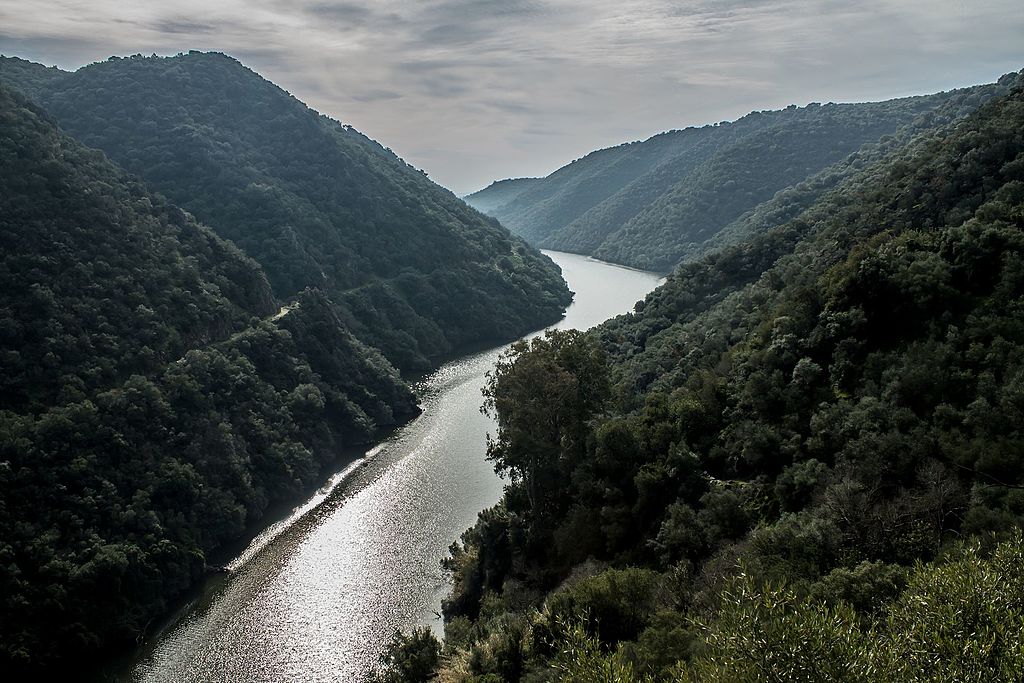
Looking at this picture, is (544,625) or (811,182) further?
(811,182)

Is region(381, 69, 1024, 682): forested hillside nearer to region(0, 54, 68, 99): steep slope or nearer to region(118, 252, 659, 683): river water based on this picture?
region(118, 252, 659, 683): river water

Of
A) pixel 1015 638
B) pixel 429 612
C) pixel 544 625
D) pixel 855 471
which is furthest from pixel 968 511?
pixel 429 612

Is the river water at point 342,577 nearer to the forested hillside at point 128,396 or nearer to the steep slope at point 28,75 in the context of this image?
the forested hillside at point 128,396

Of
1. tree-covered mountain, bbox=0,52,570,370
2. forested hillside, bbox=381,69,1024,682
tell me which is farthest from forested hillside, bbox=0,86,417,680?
forested hillside, bbox=381,69,1024,682

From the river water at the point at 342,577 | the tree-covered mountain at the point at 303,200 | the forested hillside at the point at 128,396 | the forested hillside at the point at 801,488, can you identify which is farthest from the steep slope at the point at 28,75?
the forested hillside at the point at 801,488

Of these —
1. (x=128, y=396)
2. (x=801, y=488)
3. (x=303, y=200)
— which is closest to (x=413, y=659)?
(x=801, y=488)

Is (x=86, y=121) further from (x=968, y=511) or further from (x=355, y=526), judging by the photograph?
(x=968, y=511)
